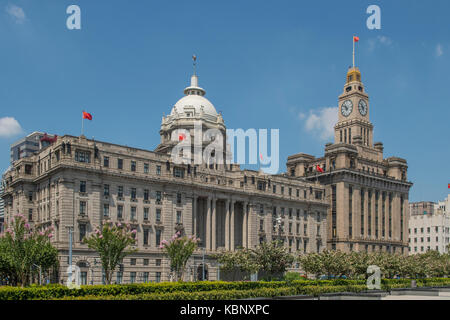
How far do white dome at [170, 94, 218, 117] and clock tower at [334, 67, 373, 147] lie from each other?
42.1 metres

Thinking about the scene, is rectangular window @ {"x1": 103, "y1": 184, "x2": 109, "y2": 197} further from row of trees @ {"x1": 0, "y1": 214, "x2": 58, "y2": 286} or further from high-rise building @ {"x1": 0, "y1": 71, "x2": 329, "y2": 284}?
row of trees @ {"x1": 0, "y1": 214, "x2": 58, "y2": 286}

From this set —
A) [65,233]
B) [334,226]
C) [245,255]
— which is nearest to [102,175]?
[65,233]

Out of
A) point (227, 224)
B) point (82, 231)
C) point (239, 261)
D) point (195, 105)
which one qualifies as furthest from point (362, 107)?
point (82, 231)

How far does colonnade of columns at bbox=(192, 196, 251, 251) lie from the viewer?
10381 centimetres

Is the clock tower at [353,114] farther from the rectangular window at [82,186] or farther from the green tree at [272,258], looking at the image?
the rectangular window at [82,186]

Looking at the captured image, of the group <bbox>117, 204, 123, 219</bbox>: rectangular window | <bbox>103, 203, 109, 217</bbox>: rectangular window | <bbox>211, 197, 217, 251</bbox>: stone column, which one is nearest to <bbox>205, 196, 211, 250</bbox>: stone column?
<bbox>211, 197, 217, 251</bbox>: stone column

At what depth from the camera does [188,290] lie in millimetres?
59156

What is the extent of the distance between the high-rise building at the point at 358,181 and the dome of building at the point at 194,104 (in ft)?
96.3

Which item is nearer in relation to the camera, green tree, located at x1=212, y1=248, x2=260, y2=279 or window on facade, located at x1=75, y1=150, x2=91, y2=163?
green tree, located at x1=212, y1=248, x2=260, y2=279

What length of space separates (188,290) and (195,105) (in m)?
68.2

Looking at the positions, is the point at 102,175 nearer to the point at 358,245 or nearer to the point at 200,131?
the point at 200,131

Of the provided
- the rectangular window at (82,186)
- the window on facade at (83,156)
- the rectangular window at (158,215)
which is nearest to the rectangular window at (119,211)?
the rectangular window at (82,186)

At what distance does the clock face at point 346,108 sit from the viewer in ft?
492

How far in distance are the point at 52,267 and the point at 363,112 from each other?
95186 millimetres
